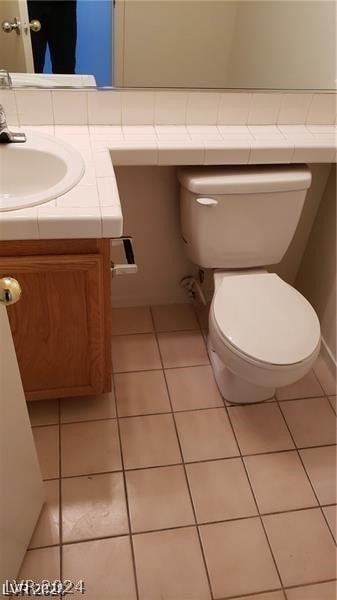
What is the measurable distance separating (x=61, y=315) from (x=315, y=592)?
39.6 inches

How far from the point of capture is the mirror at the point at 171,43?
123 centimetres

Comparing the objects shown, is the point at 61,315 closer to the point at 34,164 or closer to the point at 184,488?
the point at 34,164

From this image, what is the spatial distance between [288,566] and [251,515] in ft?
0.51

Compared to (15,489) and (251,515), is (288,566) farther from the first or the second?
(15,489)

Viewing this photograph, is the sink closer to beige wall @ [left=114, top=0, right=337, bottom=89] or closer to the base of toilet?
beige wall @ [left=114, top=0, right=337, bottom=89]

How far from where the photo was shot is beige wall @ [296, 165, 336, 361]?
5.37 ft

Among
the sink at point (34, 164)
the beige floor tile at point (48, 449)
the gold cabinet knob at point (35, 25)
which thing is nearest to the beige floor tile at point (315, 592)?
the beige floor tile at point (48, 449)

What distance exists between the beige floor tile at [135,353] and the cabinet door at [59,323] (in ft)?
1.02

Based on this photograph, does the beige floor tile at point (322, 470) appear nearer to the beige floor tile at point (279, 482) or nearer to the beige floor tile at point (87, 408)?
the beige floor tile at point (279, 482)

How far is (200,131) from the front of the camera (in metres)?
1.39

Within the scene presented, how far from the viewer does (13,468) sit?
0.93 meters

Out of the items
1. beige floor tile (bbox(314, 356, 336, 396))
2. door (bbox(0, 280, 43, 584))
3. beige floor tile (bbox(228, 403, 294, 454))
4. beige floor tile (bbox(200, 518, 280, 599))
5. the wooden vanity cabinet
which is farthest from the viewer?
beige floor tile (bbox(314, 356, 336, 396))

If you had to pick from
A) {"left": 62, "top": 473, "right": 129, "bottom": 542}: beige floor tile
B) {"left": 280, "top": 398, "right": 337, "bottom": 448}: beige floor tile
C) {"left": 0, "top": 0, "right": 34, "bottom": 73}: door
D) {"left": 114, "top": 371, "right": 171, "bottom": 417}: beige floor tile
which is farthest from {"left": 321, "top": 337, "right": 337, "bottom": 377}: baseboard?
{"left": 0, "top": 0, "right": 34, "bottom": 73}: door

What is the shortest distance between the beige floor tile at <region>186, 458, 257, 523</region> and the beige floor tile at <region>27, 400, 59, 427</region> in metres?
0.49
